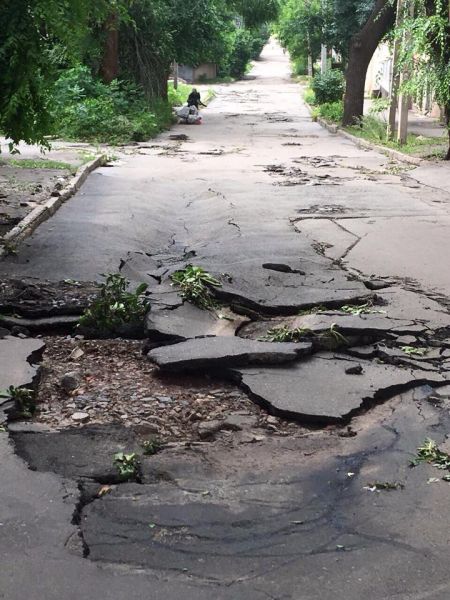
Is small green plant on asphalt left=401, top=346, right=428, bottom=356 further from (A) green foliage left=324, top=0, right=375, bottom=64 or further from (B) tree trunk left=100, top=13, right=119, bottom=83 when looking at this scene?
(A) green foliage left=324, top=0, right=375, bottom=64

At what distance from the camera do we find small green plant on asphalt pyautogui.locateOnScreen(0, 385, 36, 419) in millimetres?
4434

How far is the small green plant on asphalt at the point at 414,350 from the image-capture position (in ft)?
17.5

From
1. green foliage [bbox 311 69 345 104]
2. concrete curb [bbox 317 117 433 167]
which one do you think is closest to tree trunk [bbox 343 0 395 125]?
concrete curb [bbox 317 117 433 167]

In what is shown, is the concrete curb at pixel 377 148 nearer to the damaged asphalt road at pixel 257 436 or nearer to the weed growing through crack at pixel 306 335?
the damaged asphalt road at pixel 257 436

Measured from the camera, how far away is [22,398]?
4496 mm

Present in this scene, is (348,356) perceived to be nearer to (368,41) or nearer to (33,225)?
(33,225)

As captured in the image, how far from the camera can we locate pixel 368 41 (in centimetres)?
2362

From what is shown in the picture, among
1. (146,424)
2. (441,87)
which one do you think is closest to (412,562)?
(146,424)

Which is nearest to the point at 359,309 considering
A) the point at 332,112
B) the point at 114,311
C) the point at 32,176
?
the point at 114,311

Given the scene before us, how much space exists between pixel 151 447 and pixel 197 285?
266 cm

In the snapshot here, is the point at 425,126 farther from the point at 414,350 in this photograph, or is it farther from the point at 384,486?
the point at 384,486

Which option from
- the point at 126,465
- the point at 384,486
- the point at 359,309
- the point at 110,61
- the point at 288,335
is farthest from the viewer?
the point at 110,61

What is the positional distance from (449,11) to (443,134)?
798 centimetres

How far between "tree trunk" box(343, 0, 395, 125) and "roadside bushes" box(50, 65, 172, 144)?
20.4 feet
